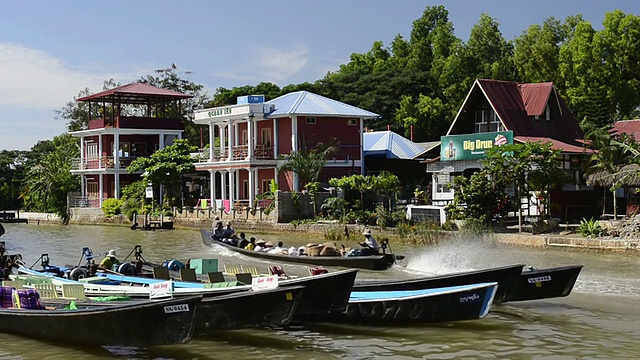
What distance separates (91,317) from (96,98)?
147 ft

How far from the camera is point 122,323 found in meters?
13.3

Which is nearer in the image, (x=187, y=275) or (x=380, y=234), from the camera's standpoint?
(x=187, y=275)

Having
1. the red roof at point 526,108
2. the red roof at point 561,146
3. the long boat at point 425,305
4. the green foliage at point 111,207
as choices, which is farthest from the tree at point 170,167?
the long boat at point 425,305

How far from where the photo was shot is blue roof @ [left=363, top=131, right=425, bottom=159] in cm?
4728

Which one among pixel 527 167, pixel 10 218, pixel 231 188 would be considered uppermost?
pixel 527 167

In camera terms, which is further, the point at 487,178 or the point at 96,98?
the point at 96,98

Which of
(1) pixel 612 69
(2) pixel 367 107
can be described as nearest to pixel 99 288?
(1) pixel 612 69

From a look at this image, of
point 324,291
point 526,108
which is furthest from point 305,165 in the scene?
point 324,291

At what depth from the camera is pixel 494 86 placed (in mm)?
39000

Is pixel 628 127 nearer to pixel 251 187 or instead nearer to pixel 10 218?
pixel 251 187

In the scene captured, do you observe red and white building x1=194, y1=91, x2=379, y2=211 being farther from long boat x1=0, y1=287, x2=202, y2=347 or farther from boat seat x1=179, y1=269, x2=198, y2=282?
long boat x1=0, y1=287, x2=202, y2=347

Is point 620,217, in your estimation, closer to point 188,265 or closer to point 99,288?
point 188,265

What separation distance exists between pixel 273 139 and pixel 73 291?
1187 inches

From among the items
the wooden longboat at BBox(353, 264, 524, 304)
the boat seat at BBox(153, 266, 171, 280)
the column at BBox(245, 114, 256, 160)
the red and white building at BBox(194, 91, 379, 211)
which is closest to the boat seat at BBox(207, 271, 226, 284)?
the boat seat at BBox(153, 266, 171, 280)
